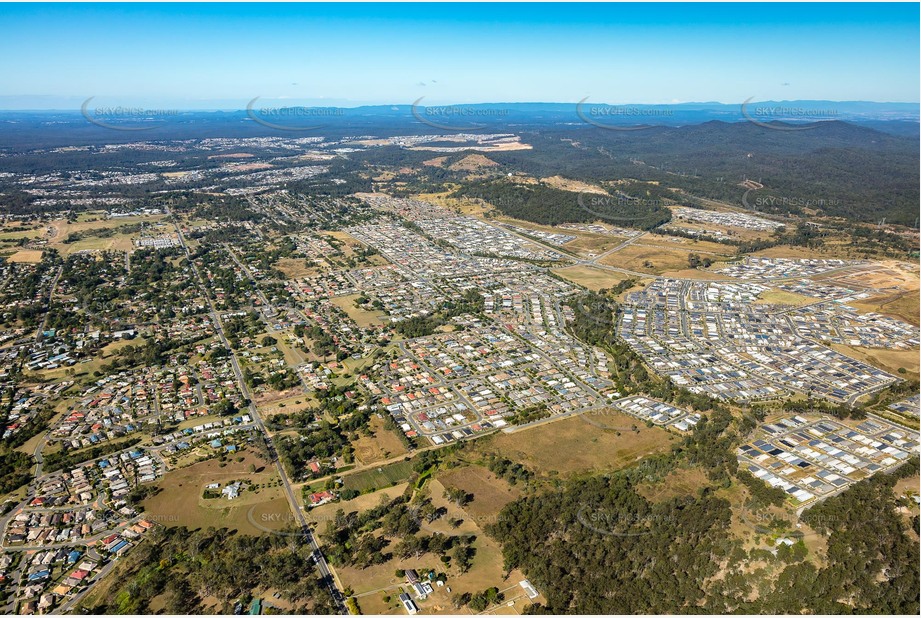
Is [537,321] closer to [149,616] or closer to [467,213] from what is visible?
[149,616]

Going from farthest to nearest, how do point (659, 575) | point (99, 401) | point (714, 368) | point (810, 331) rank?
point (810, 331) < point (714, 368) < point (99, 401) < point (659, 575)

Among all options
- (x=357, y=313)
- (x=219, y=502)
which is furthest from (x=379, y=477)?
(x=357, y=313)

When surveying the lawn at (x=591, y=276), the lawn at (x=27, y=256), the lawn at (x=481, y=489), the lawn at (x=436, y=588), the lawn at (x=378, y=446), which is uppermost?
the lawn at (x=27, y=256)

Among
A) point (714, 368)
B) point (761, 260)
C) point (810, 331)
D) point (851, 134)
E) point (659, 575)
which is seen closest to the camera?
point (659, 575)

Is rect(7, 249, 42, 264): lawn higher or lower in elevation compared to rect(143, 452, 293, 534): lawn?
higher

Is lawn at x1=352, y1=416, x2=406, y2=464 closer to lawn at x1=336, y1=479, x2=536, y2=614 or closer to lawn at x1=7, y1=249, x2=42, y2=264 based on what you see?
lawn at x1=336, y1=479, x2=536, y2=614

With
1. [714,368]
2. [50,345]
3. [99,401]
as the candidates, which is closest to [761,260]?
[714,368]

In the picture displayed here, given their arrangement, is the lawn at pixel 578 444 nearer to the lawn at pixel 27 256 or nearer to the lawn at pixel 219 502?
the lawn at pixel 219 502

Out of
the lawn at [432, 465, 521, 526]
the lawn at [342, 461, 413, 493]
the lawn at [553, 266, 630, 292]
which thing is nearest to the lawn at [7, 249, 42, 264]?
the lawn at [342, 461, 413, 493]

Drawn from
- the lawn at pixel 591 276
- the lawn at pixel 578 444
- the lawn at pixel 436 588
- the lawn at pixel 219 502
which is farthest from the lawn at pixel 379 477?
the lawn at pixel 591 276

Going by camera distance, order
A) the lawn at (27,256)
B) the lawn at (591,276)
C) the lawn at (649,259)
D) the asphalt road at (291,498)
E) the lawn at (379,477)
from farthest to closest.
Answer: the lawn at (649,259) → the lawn at (27,256) → the lawn at (591,276) → the lawn at (379,477) → the asphalt road at (291,498)

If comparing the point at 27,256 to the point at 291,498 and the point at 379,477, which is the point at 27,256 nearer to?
the point at 291,498
